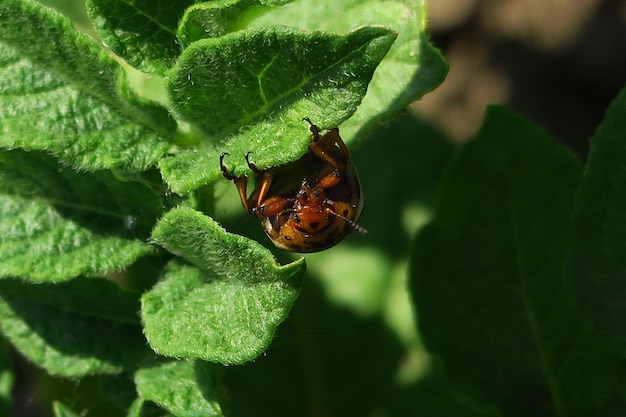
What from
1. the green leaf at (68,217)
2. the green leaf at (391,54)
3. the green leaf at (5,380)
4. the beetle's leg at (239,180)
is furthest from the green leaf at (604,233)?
the green leaf at (5,380)

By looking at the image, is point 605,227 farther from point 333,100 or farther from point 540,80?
point 540,80

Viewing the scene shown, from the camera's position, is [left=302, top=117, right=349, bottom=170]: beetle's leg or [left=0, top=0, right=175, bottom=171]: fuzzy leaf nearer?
[left=0, top=0, right=175, bottom=171]: fuzzy leaf

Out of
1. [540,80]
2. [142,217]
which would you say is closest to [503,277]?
[142,217]

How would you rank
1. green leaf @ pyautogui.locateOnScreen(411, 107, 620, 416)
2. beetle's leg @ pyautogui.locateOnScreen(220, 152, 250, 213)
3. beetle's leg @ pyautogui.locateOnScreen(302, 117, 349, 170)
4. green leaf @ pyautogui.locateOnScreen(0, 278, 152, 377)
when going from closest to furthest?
beetle's leg @ pyautogui.locateOnScreen(220, 152, 250, 213) < beetle's leg @ pyautogui.locateOnScreen(302, 117, 349, 170) < green leaf @ pyautogui.locateOnScreen(0, 278, 152, 377) < green leaf @ pyautogui.locateOnScreen(411, 107, 620, 416)

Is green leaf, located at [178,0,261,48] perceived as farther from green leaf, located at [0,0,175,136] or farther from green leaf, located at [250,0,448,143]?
green leaf, located at [250,0,448,143]

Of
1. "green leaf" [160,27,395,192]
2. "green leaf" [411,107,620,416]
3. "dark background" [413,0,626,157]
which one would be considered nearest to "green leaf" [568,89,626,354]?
"green leaf" [411,107,620,416]

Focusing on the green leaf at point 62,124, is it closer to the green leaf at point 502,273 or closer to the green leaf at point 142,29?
the green leaf at point 142,29

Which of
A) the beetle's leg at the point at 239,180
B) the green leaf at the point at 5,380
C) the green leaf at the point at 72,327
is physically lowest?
the green leaf at the point at 5,380
